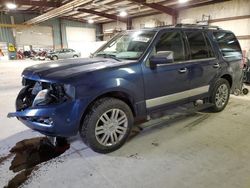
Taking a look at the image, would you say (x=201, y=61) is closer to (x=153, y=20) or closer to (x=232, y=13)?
(x=232, y=13)

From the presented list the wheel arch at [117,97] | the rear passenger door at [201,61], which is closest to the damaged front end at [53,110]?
the wheel arch at [117,97]

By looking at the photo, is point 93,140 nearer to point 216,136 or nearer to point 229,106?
point 216,136

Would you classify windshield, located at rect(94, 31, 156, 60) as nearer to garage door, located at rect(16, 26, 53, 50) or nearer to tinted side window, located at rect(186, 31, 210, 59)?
tinted side window, located at rect(186, 31, 210, 59)

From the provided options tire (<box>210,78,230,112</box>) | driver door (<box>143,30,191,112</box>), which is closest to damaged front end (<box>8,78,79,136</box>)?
driver door (<box>143,30,191,112</box>)

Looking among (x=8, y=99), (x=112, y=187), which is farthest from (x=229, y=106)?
(x=8, y=99)

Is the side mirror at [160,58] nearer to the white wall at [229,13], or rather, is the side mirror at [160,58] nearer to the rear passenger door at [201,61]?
the rear passenger door at [201,61]

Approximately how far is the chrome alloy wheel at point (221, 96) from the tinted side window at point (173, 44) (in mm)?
1211

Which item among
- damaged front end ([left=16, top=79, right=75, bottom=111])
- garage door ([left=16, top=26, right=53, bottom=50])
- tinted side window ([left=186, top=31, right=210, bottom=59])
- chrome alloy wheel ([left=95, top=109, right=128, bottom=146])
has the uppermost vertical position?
garage door ([left=16, top=26, right=53, bottom=50])

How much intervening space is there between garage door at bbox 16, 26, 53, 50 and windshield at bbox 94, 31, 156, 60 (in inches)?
821

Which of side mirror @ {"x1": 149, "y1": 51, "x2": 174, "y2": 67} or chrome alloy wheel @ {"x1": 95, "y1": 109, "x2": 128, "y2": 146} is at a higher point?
side mirror @ {"x1": 149, "y1": 51, "x2": 174, "y2": 67}

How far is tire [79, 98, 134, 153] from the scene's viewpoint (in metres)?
2.32

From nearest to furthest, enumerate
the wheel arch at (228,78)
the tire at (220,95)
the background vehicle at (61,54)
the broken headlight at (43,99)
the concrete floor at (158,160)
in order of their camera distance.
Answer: the concrete floor at (158,160), the broken headlight at (43,99), the tire at (220,95), the wheel arch at (228,78), the background vehicle at (61,54)

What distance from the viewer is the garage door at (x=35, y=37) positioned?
69.5ft

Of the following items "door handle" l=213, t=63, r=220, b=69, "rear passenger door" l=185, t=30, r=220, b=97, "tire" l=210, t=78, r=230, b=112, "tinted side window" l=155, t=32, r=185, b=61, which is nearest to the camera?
"tinted side window" l=155, t=32, r=185, b=61
